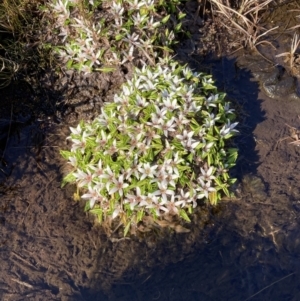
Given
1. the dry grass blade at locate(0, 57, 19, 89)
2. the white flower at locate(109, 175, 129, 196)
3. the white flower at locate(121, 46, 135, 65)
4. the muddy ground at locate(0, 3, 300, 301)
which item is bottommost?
the muddy ground at locate(0, 3, 300, 301)

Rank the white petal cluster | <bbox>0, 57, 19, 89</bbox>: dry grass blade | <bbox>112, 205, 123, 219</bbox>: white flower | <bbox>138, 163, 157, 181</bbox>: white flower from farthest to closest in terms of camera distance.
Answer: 1. <bbox>0, 57, 19, 89</bbox>: dry grass blade
2. the white petal cluster
3. <bbox>112, 205, 123, 219</bbox>: white flower
4. <bbox>138, 163, 157, 181</bbox>: white flower

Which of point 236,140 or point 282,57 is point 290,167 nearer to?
point 236,140

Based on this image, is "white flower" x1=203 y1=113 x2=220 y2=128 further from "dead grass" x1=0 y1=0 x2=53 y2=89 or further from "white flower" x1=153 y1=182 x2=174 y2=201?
"dead grass" x1=0 y1=0 x2=53 y2=89

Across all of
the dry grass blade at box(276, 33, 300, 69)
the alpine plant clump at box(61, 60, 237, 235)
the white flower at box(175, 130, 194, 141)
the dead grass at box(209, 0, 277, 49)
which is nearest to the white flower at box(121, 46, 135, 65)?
the alpine plant clump at box(61, 60, 237, 235)

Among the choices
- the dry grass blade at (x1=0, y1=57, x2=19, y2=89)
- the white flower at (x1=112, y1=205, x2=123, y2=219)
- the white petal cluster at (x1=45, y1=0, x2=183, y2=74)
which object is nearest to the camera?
the white flower at (x1=112, y1=205, x2=123, y2=219)

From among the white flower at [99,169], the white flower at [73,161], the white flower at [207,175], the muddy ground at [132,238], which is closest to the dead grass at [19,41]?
the muddy ground at [132,238]

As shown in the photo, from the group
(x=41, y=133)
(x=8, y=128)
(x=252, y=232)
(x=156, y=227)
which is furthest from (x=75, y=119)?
(x=252, y=232)
